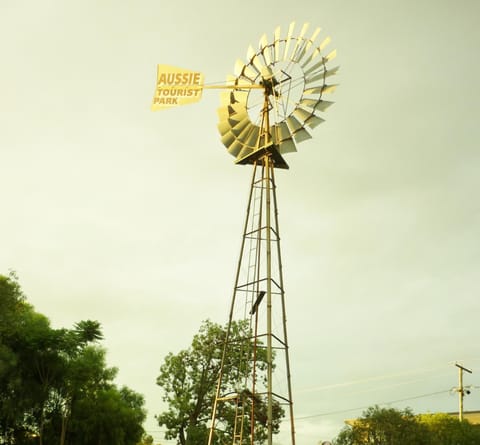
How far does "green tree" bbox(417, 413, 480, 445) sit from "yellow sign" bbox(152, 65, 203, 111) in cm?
2468

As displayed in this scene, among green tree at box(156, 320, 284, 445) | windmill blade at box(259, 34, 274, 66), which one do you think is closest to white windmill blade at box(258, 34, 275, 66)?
windmill blade at box(259, 34, 274, 66)

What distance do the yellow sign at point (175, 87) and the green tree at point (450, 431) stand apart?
81.0 feet

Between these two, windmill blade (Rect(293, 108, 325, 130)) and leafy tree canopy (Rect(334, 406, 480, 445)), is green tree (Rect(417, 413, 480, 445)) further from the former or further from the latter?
windmill blade (Rect(293, 108, 325, 130))

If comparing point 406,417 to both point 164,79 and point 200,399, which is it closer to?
point 200,399

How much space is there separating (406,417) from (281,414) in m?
8.84

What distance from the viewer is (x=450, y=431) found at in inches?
1225

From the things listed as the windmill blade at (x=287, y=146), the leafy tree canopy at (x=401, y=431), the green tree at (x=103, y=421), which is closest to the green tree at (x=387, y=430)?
the leafy tree canopy at (x=401, y=431)

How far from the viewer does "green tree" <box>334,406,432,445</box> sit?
95.5 ft

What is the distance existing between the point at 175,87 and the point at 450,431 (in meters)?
27.4

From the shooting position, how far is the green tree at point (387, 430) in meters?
29.1

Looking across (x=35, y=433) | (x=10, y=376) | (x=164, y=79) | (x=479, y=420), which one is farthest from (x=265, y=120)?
(x=479, y=420)

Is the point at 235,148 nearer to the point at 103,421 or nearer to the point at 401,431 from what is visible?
the point at 103,421

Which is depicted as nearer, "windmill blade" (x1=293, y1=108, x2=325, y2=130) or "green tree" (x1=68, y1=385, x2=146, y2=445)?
"windmill blade" (x1=293, y1=108, x2=325, y2=130)

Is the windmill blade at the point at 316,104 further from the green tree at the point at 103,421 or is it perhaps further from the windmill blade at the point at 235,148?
the green tree at the point at 103,421
